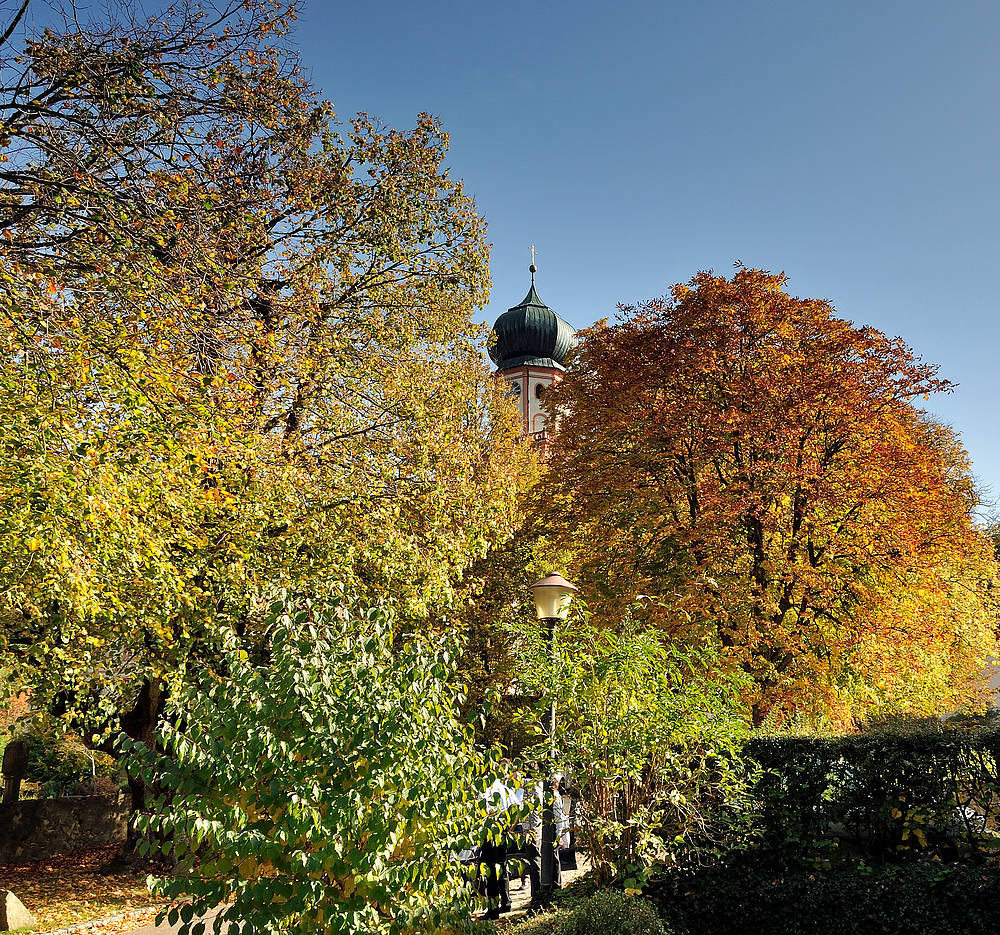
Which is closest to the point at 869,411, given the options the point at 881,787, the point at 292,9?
the point at 881,787

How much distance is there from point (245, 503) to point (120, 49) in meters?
5.81

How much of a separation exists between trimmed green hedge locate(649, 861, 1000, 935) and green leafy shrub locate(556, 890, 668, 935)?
94 centimetres

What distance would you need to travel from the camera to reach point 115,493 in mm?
7047

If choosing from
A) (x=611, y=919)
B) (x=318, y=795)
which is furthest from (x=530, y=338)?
(x=318, y=795)

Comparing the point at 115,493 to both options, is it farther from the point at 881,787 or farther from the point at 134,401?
the point at 881,787

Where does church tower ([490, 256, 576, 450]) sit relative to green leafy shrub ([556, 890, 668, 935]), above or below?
above

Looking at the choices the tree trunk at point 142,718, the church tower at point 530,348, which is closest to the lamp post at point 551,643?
the tree trunk at point 142,718

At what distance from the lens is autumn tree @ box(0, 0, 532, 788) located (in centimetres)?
590

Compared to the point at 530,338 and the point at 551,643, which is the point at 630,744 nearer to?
the point at 551,643

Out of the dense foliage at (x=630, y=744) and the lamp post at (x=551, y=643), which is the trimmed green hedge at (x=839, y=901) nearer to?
the dense foliage at (x=630, y=744)

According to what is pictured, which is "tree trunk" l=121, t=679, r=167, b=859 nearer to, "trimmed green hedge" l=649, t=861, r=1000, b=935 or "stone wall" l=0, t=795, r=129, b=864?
"stone wall" l=0, t=795, r=129, b=864

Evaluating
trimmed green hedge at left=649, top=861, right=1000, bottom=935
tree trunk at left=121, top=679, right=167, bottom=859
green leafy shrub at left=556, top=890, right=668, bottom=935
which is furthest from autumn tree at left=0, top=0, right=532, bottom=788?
trimmed green hedge at left=649, top=861, right=1000, bottom=935

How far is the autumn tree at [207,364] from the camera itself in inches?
232

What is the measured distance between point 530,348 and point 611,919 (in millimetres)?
44439
